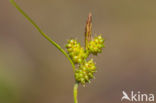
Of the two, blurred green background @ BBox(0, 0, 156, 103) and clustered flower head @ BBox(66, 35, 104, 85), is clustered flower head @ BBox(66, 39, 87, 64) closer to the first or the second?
clustered flower head @ BBox(66, 35, 104, 85)

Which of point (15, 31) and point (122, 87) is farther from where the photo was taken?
point (15, 31)

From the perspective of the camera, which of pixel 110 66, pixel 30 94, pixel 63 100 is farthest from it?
pixel 110 66

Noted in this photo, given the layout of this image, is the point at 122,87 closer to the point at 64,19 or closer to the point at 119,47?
the point at 119,47

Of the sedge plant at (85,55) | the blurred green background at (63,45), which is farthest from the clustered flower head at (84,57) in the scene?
the blurred green background at (63,45)

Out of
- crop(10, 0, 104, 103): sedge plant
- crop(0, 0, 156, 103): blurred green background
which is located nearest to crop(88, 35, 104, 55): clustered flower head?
crop(10, 0, 104, 103): sedge plant

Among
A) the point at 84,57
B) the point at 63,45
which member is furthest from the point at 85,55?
the point at 63,45

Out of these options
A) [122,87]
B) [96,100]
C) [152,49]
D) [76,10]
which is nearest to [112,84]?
[122,87]

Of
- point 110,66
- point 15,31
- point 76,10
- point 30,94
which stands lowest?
point 30,94
